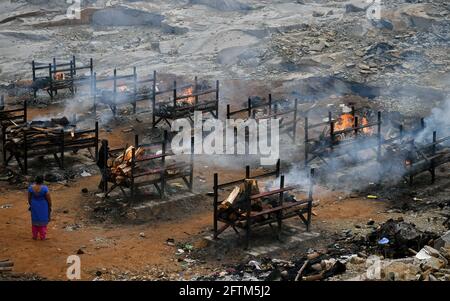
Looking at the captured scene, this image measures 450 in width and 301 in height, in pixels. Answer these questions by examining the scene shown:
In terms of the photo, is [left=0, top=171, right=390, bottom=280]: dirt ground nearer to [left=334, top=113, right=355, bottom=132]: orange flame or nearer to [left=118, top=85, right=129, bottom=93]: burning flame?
[left=334, top=113, right=355, bottom=132]: orange flame

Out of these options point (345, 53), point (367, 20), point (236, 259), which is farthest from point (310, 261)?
point (367, 20)

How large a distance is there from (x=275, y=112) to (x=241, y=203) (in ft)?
28.0

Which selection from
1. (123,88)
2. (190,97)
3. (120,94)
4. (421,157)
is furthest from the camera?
(123,88)

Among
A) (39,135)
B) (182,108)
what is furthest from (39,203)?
(182,108)

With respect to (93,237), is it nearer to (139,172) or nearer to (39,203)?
(39,203)

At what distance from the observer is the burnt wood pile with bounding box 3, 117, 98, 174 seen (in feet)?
67.2

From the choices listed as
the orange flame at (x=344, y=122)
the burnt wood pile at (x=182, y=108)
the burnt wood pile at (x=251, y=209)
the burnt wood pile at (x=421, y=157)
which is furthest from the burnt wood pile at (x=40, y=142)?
the burnt wood pile at (x=421, y=157)

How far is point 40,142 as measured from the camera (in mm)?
20719

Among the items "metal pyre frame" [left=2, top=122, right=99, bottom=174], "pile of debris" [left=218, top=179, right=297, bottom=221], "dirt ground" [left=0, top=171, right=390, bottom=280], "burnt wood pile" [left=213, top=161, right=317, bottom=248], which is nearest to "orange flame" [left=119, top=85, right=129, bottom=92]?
"metal pyre frame" [left=2, top=122, right=99, bottom=174]

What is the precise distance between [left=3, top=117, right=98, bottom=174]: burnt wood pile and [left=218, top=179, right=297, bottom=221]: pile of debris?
646cm

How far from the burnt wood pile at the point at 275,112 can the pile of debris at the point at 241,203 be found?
6.54 metres

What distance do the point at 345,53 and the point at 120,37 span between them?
12612 mm

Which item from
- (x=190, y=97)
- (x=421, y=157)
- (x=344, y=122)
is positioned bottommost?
(x=190, y=97)
